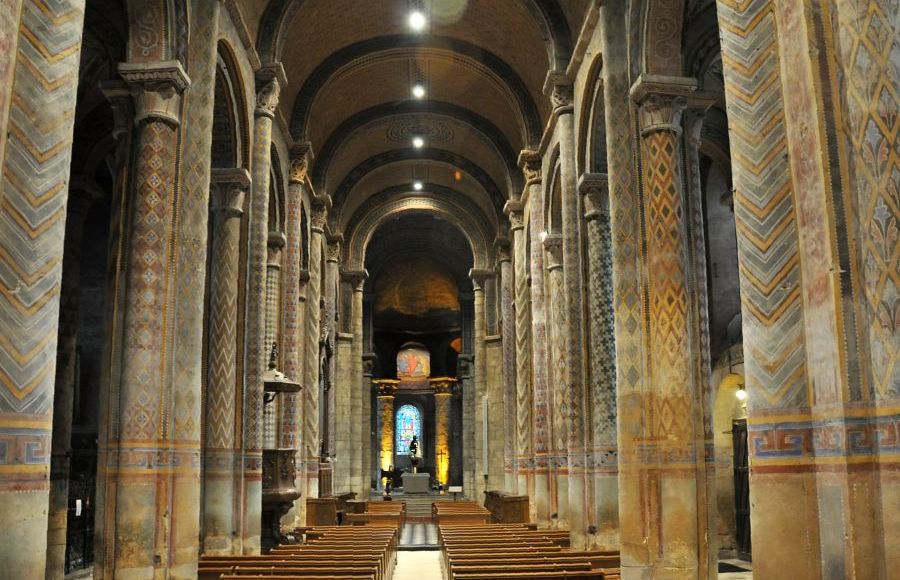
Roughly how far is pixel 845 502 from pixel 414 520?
87.0 feet

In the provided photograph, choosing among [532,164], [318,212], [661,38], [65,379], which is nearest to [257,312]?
[65,379]

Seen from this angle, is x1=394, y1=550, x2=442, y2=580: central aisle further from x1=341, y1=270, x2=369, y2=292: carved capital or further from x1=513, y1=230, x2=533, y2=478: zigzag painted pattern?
x1=341, y1=270, x2=369, y2=292: carved capital

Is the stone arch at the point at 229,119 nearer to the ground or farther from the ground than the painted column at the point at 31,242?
farther from the ground

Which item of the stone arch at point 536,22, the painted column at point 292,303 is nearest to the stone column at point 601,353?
the stone arch at point 536,22

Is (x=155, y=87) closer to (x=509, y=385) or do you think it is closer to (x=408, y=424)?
(x=509, y=385)

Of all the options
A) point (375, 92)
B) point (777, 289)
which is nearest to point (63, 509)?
point (777, 289)

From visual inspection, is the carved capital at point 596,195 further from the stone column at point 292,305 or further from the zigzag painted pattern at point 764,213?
the stone column at point 292,305

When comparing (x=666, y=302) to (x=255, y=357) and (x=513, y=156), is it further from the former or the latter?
(x=513, y=156)

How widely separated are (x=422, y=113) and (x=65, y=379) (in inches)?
535

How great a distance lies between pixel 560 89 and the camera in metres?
15.5

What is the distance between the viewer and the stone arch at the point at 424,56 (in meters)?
19.9

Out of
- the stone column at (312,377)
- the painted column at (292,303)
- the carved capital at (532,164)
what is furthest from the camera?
the stone column at (312,377)

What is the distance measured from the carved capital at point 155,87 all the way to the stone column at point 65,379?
4.94 m

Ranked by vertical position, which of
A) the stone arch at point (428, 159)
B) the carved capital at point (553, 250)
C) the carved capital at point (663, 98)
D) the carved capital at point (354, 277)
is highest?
the stone arch at point (428, 159)
